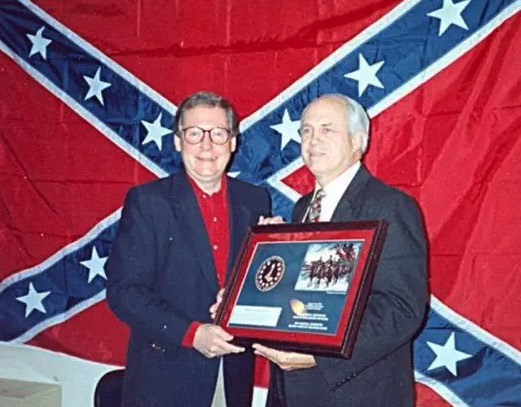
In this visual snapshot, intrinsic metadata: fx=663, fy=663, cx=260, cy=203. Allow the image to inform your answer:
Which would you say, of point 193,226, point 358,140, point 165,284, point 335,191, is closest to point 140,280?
point 165,284

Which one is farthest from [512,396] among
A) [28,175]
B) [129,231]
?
[28,175]

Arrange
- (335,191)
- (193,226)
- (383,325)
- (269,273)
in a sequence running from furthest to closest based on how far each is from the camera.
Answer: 1. (193,226)
2. (335,191)
3. (269,273)
4. (383,325)

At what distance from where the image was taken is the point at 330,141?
4.89ft

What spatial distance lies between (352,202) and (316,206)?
0.40ft

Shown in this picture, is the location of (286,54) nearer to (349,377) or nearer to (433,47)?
(433,47)

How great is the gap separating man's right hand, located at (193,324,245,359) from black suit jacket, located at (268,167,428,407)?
0.14m

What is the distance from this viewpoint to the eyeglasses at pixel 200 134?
1.65m

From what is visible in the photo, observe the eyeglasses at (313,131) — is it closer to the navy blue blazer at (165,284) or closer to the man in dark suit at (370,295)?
the man in dark suit at (370,295)

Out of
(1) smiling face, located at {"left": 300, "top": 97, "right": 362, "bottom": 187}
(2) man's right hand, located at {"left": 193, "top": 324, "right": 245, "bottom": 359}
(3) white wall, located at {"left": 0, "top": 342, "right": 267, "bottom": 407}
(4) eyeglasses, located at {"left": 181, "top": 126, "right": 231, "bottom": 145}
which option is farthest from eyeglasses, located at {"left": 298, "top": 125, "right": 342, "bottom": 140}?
(3) white wall, located at {"left": 0, "top": 342, "right": 267, "bottom": 407}

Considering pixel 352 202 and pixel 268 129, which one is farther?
pixel 268 129

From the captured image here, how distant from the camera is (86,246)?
8.16 feet

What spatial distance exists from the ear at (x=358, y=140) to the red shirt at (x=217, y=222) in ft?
1.27

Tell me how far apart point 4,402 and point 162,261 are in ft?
3.91

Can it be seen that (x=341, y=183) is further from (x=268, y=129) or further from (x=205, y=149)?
(x=268, y=129)
